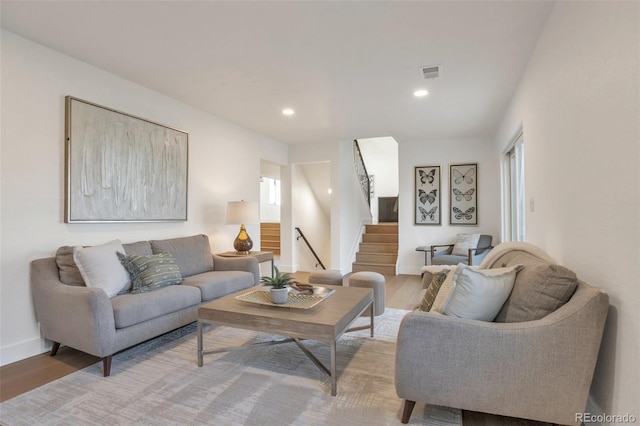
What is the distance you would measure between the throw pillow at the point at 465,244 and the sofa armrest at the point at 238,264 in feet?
10.6

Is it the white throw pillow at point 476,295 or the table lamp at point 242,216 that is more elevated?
the table lamp at point 242,216

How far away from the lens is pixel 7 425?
178 centimetres

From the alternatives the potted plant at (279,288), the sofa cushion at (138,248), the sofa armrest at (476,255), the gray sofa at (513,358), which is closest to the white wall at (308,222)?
the sofa armrest at (476,255)

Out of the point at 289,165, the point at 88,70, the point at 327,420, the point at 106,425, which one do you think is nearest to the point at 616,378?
the point at 327,420

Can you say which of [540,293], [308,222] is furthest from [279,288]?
[308,222]

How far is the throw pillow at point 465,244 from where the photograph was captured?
5.24m

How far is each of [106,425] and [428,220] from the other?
17.8 feet

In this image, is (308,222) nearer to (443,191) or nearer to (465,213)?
(443,191)

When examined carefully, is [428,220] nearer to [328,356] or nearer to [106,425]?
[328,356]

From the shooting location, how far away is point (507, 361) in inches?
60.6

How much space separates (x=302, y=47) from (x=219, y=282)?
2.29 metres

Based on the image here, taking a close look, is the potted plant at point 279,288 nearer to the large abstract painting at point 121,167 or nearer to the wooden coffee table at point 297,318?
the wooden coffee table at point 297,318

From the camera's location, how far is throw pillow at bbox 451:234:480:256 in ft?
17.2

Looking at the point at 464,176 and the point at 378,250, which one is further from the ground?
the point at 464,176
